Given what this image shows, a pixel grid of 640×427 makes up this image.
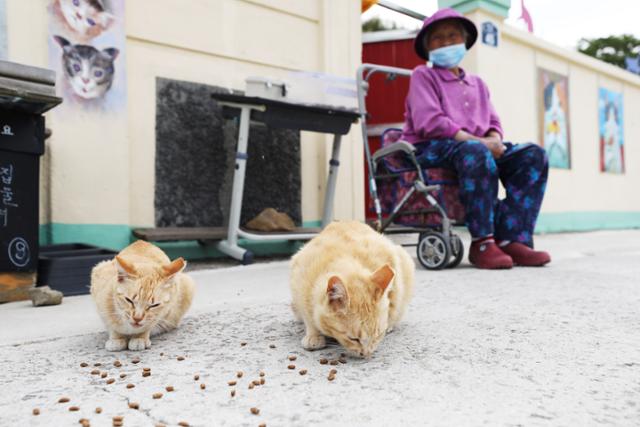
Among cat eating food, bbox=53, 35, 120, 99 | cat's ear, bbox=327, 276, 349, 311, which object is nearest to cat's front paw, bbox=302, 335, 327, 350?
cat's ear, bbox=327, 276, 349, 311

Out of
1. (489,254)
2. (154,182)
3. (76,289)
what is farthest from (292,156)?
(76,289)

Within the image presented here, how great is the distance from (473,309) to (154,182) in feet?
8.54

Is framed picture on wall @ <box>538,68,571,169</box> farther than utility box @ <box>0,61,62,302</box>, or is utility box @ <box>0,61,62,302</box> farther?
framed picture on wall @ <box>538,68,571,169</box>

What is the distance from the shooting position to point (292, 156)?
462 cm

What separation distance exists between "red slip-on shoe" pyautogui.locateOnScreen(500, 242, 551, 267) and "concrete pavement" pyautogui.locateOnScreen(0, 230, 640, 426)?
95 cm

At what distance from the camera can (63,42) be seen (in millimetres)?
3463

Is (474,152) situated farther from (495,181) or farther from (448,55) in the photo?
(448,55)

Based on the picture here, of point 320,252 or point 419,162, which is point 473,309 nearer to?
point 320,252

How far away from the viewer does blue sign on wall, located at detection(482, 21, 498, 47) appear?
21.1 feet

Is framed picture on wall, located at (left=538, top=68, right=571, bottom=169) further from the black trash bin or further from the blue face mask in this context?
the black trash bin

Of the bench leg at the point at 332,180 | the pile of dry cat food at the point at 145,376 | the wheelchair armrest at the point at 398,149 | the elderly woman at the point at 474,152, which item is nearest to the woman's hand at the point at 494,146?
the elderly woman at the point at 474,152

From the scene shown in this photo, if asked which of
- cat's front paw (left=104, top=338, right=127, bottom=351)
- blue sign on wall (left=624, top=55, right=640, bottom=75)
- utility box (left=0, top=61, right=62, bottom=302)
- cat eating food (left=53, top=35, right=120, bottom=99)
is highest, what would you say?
blue sign on wall (left=624, top=55, right=640, bottom=75)

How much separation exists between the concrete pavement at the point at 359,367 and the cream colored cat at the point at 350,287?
85mm

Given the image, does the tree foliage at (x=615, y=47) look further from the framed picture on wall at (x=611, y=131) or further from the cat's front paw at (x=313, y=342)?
the cat's front paw at (x=313, y=342)
